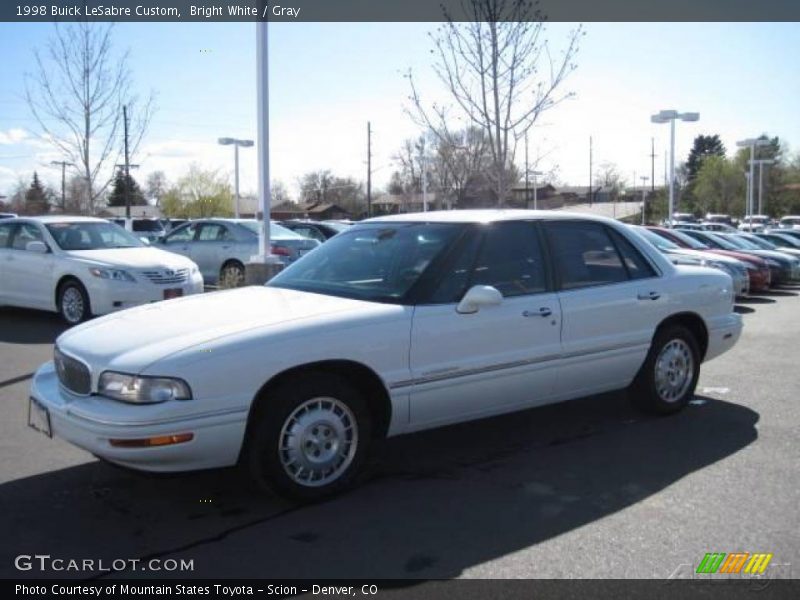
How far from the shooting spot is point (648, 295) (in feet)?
19.0

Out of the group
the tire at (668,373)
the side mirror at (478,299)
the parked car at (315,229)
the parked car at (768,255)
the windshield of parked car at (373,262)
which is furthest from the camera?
the parked car at (315,229)

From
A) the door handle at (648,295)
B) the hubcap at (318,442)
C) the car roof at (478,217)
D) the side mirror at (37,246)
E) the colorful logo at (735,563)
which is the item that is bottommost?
the colorful logo at (735,563)

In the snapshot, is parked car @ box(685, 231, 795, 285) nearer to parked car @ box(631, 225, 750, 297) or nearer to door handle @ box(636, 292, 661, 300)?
parked car @ box(631, 225, 750, 297)

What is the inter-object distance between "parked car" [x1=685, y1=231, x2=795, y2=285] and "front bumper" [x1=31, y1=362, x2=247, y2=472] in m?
16.5

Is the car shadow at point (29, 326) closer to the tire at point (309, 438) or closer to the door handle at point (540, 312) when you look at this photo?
the tire at point (309, 438)

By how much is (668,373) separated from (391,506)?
2862mm

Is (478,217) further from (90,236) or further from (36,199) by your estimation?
(36,199)

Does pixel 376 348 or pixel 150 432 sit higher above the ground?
pixel 376 348

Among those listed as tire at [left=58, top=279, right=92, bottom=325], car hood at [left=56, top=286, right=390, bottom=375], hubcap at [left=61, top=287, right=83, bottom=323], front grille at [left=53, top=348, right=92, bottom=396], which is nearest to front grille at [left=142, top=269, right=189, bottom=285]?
tire at [left=58, top=279, right=92, bottom=325]

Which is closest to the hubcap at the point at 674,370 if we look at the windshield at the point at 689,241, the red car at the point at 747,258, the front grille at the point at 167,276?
the front grille at the point at 167,276

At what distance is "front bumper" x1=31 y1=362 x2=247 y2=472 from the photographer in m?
3.75

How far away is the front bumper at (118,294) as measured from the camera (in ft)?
33.2

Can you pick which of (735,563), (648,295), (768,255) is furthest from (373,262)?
(768,255)

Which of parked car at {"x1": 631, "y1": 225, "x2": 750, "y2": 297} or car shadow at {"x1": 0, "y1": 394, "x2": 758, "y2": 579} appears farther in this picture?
parked car at {"x1": 631, "y1": 225, "x2": 750, "y2": 297}
